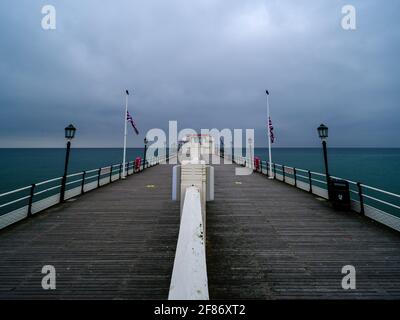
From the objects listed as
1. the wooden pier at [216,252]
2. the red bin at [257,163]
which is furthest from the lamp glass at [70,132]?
the red bin at [257,163]

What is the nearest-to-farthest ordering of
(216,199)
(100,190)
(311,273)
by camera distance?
(311,273)
(216,199)
(100,190)

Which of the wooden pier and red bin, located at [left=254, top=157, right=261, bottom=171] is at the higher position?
red bin, located at [left=254, top=157, right=261, bottom=171]

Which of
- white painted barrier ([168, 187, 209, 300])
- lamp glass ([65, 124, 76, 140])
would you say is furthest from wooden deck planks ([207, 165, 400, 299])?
lamp glass ([65, 124, 76, 140])

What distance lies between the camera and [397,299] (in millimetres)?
3781

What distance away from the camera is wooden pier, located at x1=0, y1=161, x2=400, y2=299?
13.4ft

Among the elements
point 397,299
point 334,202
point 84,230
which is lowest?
point 397,299

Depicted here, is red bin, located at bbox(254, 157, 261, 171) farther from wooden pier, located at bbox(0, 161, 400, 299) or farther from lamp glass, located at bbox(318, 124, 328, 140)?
wooden pier, located at bbox(0, 161, 400, 299)

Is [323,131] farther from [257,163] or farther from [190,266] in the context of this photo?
[257,163]

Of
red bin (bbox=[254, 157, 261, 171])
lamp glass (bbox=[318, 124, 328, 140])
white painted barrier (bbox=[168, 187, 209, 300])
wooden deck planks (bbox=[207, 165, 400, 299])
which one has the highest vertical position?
lamp glass (bbox=[318, 124, 328, 140])

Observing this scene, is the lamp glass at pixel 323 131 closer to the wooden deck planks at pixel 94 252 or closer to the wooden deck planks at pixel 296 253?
the wooden deck planks at pixel 296 253
